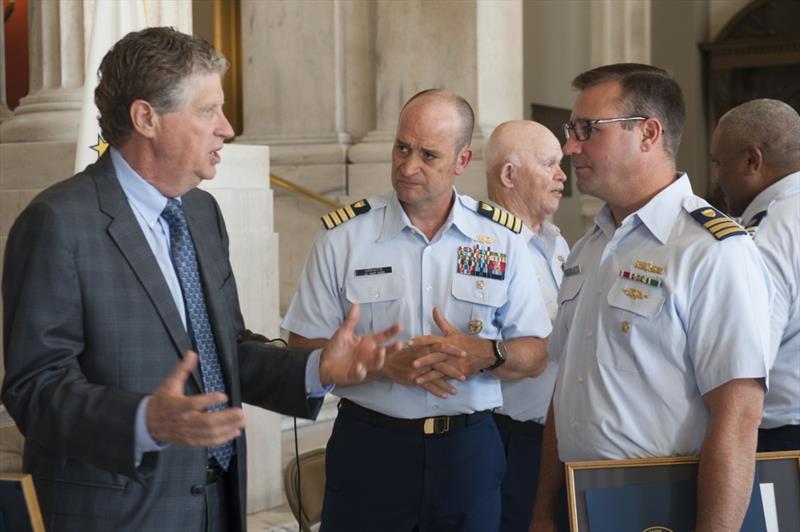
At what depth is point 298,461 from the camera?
3.52 m

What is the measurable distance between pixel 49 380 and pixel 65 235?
285 mm

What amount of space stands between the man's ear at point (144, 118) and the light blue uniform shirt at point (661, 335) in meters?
1.14

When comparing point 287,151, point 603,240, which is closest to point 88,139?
point 603,240

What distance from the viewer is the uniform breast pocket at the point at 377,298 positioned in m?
3.30

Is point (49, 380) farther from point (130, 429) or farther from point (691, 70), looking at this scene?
point (691, 70)

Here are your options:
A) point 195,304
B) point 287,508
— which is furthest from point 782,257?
point 287,508

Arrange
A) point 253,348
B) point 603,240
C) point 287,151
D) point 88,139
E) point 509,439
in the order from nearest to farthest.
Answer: point 253,348 → point 603,240 → point 509,439 → point 88,139 → point 287,151

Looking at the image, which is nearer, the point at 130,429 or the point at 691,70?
the point at 130,429

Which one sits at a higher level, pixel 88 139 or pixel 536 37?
pixel 536 37

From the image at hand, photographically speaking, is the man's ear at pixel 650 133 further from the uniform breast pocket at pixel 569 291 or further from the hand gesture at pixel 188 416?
the hand gesture at pixel 188 416

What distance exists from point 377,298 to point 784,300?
1.22 meters

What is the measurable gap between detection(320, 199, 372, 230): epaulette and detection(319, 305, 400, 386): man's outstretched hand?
3.10ft

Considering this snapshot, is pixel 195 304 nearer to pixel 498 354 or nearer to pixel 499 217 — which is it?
pixel 498 354

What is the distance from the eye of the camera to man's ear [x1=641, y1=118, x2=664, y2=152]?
2830mm
